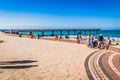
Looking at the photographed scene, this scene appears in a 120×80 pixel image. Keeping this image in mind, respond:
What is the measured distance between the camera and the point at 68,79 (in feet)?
27.5

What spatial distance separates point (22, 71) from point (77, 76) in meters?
2.85

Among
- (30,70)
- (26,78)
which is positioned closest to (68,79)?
(26,78)

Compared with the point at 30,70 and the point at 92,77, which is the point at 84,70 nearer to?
the point at 92,77

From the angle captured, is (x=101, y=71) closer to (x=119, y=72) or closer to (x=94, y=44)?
(x=119, y=72)

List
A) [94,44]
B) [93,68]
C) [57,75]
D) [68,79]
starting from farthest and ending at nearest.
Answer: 1. [94,44]
2. [93,68]
3. [57,75]
4. [68,79]

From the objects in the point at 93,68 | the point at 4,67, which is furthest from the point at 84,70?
the point at 4,67

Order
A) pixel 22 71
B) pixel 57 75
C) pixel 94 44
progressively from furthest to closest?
pixel 94 44
pixel 22 71
pixel 57 75

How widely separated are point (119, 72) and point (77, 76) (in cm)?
223

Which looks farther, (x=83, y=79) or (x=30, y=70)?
(x=30, y=70)

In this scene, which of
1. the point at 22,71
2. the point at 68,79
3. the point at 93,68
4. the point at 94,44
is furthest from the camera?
the point at 94,44

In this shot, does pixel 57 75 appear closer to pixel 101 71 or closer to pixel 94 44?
pixel 101 71

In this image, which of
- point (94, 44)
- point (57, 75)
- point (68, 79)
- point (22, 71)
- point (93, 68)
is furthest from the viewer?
point (94, 44)

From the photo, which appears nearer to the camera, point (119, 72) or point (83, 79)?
point (83, 79)

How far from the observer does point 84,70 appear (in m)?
10.1
